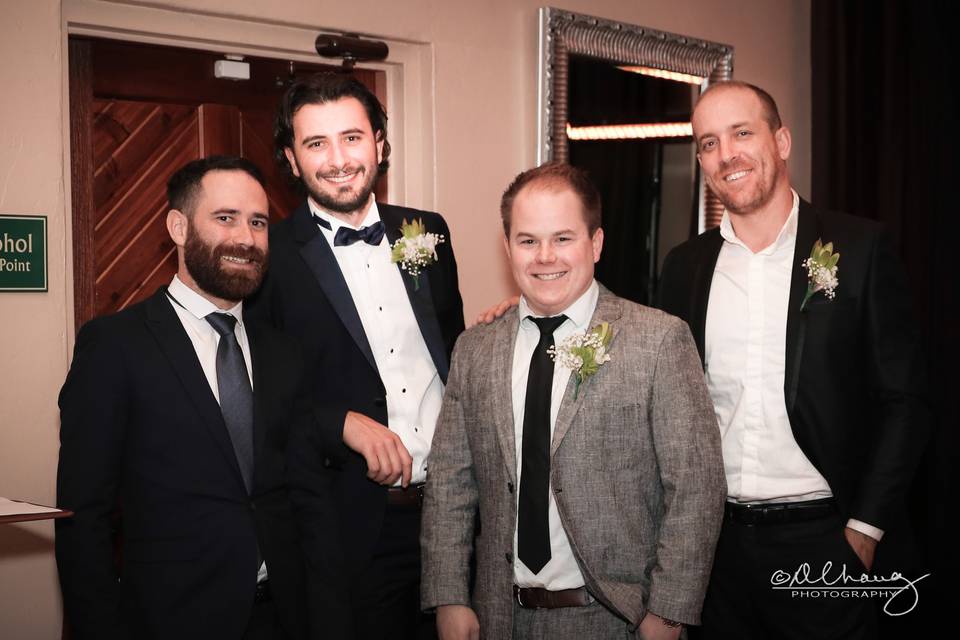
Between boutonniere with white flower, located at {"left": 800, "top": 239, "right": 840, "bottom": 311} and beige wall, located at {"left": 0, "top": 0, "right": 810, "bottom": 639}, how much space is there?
5.33ft

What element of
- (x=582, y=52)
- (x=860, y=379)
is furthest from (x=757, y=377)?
(x=582, y=52)

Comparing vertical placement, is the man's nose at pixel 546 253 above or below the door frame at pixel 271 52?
below

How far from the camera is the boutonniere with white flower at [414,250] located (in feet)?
9.21

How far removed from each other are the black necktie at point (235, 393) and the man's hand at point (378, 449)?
0.95 ft

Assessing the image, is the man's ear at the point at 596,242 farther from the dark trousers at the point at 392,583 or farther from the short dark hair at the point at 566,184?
the dark trousers at the point at 392,583

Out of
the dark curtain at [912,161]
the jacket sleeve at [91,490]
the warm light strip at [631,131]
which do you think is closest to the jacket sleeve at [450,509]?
the jacket sleeve at [91,490]

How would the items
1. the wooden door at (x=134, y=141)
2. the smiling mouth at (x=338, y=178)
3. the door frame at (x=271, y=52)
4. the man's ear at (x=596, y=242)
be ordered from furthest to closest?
the wooden door at (x=134, y=141), the door frame at (x=271, y=52), the smiling mouth at (x=338, y=178), the man's ear at (x=596, y=242)

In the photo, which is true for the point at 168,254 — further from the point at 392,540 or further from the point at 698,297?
the point at 698,297

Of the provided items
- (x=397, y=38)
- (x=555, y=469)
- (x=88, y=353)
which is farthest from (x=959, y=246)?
(x=88, y=353)

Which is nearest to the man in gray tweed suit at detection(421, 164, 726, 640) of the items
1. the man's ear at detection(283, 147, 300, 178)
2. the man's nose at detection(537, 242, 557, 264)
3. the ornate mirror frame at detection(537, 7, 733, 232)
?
the man's nose at detection(537, 242, 557, 264)

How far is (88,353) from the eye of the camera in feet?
7.04

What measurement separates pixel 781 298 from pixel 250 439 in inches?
59.7

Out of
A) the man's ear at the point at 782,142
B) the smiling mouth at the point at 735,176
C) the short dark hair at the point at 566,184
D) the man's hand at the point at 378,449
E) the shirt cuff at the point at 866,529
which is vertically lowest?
the shirt cuff at the point at 866,529

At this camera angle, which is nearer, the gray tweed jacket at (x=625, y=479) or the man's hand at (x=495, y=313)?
the gray tweed jacket at (x=625, y=479)
